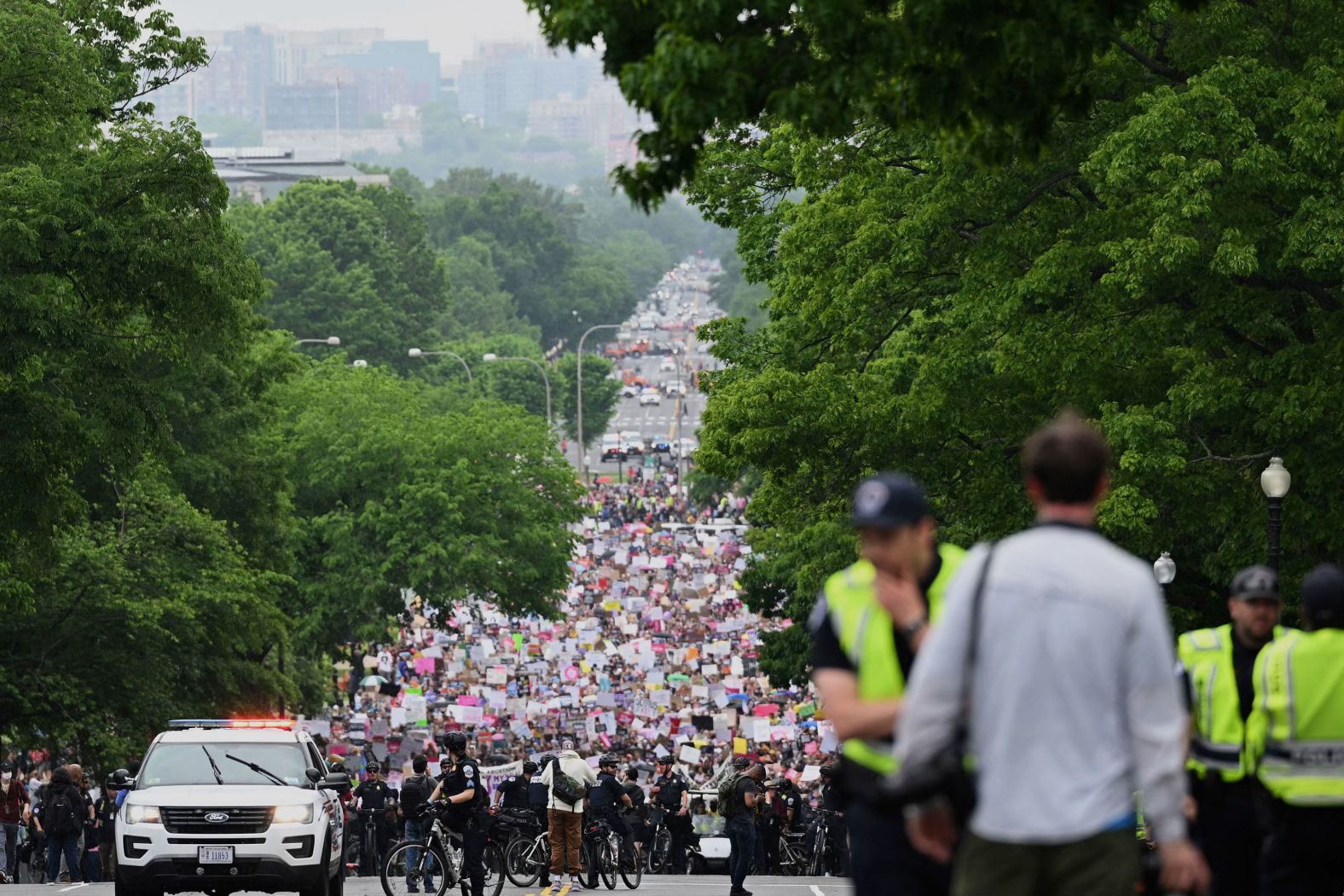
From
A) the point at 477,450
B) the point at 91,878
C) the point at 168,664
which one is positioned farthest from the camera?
the point at 477,450

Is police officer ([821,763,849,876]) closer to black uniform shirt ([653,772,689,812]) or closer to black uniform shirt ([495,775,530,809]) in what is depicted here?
black uniform shirt ([653,772,689,812])

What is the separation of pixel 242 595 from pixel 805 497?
33.8ft

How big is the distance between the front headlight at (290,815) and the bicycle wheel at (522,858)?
17.8ft

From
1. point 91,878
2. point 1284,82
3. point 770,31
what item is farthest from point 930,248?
point 770,31

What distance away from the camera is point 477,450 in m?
60.9

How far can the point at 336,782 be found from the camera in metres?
18.5

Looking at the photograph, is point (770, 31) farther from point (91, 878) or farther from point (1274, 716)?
point (91, 878)

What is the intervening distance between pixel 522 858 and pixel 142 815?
617cm

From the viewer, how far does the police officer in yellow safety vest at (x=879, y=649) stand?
6.50 m

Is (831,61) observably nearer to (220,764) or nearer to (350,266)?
(220,764)

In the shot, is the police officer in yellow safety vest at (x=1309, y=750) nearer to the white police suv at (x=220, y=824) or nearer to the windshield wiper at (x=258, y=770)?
the white police suv at (x=220, y=824)

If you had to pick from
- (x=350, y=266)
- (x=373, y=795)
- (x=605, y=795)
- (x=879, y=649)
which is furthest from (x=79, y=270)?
(x=350, y=266)

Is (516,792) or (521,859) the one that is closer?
(521,859)

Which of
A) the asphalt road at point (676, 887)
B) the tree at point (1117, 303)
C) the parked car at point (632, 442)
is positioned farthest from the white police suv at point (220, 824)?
the parked car at point (632, 442)
